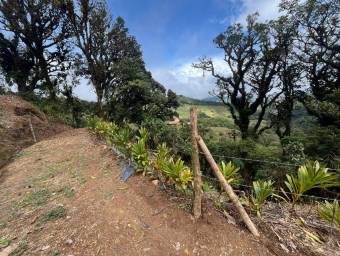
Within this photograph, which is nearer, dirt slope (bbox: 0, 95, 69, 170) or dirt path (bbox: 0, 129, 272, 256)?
dirt path (bbox: 0, 129, 272, 256)

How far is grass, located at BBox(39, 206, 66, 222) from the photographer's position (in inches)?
170

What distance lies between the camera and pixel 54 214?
4.38 meters

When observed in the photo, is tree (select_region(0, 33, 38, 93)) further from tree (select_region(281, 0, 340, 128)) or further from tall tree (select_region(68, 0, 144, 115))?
tree (select_region(281, 0, 340, 128))

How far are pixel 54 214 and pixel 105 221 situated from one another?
3.52 feet

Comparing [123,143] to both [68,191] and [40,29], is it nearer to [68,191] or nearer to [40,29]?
[68,191]

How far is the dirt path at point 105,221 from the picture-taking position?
11.5ft

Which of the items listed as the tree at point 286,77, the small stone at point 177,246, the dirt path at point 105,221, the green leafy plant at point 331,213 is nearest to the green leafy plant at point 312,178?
the green leafy plant at point 331,213

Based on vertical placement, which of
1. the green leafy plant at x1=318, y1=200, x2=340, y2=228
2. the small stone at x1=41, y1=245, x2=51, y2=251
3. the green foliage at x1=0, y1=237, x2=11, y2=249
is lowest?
the green foliage at x1=0, y1=237, x2=11, y2=249

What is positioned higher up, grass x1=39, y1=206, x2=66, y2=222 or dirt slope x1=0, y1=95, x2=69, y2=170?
dirt slope x1=0, y1=95, x2=69, y2=170

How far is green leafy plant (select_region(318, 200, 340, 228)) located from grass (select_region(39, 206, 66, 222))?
3.97 m

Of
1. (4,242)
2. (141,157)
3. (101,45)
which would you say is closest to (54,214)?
(4,242)

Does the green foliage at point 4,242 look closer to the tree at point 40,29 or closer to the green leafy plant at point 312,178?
the green leafy plant at point 312,178

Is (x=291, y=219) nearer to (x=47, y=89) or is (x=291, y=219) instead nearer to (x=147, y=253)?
(x=147, y=253)

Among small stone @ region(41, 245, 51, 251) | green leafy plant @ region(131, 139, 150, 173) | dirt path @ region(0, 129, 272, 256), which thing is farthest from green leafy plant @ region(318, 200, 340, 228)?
small stone @ region(41, 245, 51, 251)
